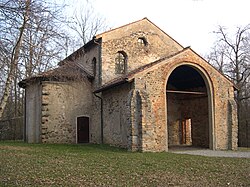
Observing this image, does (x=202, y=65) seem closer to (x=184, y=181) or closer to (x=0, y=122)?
(x=184, y=181)

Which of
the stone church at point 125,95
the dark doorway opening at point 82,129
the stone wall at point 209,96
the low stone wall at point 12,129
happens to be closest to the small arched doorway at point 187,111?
the stone church at point 125,95

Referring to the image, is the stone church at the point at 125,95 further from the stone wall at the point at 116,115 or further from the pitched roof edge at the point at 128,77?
the pitched roof edge at the point at 128,77

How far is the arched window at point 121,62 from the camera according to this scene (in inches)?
896

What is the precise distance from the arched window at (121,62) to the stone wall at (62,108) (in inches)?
99.0

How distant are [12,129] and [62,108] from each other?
12962 mm

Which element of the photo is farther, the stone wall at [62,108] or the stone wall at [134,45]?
the stone wall at [134,45]

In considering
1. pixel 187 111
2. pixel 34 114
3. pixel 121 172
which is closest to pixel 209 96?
pixel 187 111

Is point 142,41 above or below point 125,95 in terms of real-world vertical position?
above

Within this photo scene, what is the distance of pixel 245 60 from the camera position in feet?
112

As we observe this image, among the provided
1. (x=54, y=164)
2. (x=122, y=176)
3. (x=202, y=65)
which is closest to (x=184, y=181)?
Answer: (x=122, y=176)

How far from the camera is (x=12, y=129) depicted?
3306 cm

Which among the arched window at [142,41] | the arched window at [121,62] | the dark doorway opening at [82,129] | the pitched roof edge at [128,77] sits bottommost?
the dark doorway opening at [82,129]

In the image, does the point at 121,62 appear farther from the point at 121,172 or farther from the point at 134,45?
the point at 121,172

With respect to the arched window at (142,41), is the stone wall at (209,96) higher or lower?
lower
